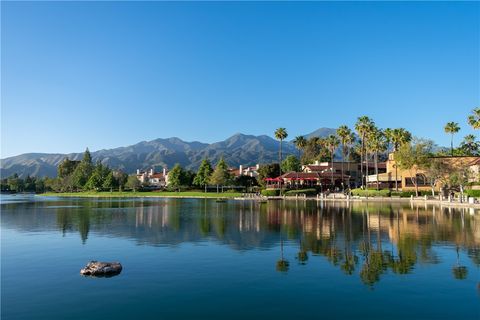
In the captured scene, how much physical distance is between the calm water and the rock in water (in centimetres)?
65

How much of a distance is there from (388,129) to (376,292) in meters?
83.7

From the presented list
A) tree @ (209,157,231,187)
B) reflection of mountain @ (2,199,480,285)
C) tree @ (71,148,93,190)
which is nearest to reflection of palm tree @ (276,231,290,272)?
reflection of mountain @ (2,199,480,285)

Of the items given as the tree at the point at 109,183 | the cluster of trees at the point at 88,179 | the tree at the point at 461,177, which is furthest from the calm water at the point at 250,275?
the cluster of trees at the point at 88,179

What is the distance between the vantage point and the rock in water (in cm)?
1764

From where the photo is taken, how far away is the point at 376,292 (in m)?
14.7

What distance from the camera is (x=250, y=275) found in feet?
57.4

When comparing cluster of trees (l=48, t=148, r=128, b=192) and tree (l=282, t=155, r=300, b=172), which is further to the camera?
cluster of trees (l=48, t=148, r=128, b=192)

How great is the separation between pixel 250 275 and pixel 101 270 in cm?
665

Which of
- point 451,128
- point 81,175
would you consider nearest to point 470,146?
point 451,128

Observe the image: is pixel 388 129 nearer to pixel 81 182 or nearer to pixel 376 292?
pixel 376 292

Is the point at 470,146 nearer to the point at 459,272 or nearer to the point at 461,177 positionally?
the point at 461,177

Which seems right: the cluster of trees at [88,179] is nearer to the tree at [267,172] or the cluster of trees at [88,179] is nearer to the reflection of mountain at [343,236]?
the tree at [267,172]

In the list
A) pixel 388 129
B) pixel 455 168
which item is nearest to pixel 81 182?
pixel 388 129

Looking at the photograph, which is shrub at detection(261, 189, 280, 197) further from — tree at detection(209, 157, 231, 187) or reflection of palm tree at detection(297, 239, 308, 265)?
reflection of palm tree at detection(297, 239, 308, 265)
